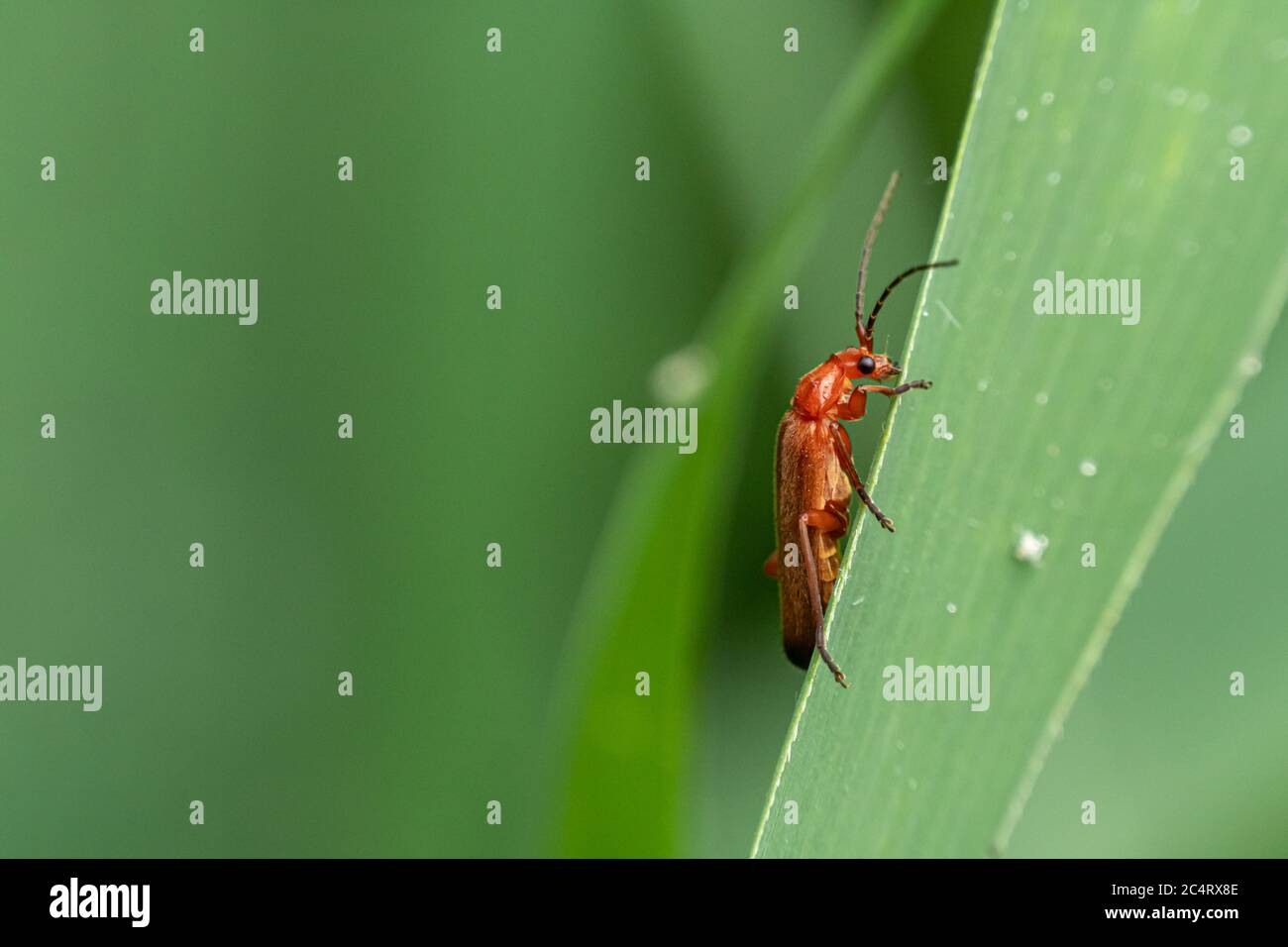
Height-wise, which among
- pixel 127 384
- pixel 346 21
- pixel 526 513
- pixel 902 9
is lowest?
pixel 526 513

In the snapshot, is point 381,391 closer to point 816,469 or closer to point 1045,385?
point 816,469

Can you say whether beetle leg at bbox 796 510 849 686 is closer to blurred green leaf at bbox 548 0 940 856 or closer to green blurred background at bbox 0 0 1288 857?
green blurred background at bbox 0 0 1288 857

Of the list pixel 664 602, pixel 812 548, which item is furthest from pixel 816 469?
pixel 664 602

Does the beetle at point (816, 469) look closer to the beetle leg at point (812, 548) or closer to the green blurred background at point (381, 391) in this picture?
the beetle leg at point (812, 548)
